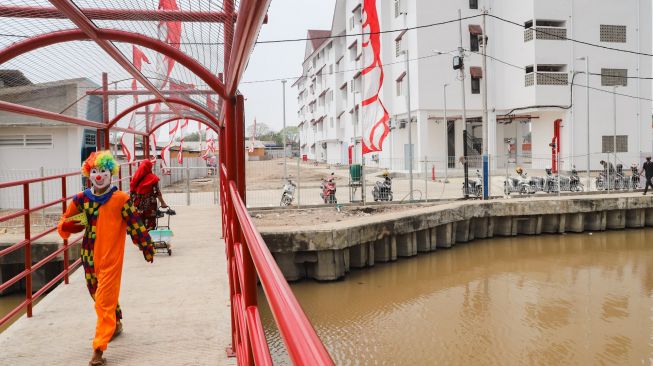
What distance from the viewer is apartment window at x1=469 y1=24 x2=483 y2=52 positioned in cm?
2891

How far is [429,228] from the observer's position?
13.2 m

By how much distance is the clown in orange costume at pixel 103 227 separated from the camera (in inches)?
150

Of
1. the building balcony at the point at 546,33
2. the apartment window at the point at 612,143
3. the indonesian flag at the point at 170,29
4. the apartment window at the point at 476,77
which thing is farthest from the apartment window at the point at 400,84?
A: the indonesian flag at the point at 170,29

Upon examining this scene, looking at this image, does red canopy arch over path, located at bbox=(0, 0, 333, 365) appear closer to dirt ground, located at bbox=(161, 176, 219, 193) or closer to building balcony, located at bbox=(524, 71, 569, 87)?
dirt ground, located at bbox=(161, 176, 219, 193)

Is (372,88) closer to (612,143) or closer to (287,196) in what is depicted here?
(287,196)

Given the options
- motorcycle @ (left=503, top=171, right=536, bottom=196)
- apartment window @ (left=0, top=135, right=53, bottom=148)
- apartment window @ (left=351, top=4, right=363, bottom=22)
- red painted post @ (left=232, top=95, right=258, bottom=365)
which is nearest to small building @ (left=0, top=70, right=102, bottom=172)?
apartment window @ (left=0, top=135, right=53, bottom=148)

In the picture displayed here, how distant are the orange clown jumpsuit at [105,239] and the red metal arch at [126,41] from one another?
1.14m

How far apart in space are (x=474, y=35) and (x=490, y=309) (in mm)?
23552

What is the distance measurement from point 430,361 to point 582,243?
978 cm

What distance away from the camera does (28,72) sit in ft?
16.4

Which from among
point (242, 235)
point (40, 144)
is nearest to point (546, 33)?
point (40, 144)

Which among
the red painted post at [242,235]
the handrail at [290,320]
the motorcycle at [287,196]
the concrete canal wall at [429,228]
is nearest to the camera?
the handrail at [290,320]

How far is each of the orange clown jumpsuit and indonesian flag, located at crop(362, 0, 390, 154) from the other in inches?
426

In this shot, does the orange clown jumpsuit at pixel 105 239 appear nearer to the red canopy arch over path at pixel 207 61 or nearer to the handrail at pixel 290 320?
the red canopy arch over path at pixel 207 61
